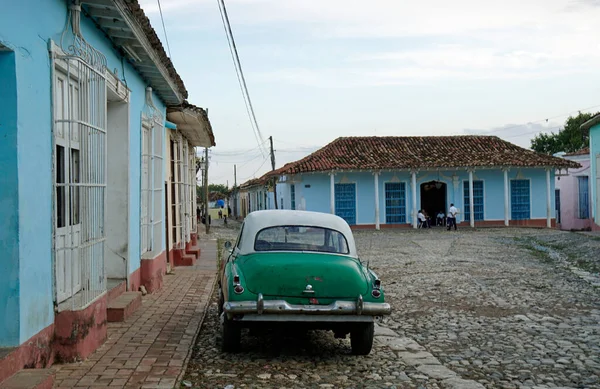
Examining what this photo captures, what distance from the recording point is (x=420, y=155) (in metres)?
31.7

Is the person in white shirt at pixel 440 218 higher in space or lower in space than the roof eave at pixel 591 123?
lower

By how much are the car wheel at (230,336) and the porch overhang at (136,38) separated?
3379 mm

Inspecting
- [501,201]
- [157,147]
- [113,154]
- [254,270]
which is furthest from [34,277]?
[501,201]

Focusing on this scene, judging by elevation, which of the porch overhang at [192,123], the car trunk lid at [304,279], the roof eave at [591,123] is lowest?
the car trunk lid at [304,279]

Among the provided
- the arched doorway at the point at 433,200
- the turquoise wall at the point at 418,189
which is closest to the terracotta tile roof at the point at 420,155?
the turquoise wall at the point at 418,189

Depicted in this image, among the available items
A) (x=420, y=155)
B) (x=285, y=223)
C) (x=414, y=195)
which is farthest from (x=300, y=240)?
(x=420, y=155)

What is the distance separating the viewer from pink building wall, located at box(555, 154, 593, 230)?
3355 centimetres

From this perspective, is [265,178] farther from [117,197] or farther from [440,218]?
[117,197]

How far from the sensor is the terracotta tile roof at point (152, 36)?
704 cm

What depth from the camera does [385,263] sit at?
1503cm

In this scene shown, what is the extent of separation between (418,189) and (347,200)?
12.1 feet

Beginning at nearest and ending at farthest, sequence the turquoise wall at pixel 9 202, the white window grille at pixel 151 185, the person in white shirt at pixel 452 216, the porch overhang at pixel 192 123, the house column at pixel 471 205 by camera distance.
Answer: the turquoise wall at pixel 9 202, the white window grille at pixel 151 185, the porch overhang at pixel 192 123, the person in white shirt at pixel 452 216, the house column at pixel 471 205

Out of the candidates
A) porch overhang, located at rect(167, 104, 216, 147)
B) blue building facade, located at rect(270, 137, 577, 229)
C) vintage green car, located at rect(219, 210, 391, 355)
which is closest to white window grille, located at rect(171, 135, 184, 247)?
porch overhang, located at rect(167, 104, 216, 147)

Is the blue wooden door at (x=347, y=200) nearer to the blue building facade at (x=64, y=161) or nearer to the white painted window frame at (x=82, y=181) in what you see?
the blue building facade at (x=64, y=161)
